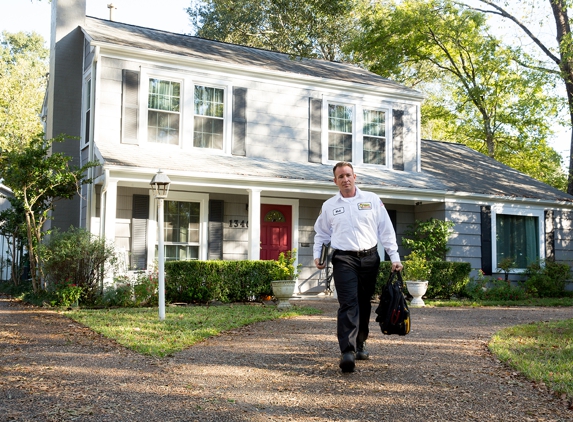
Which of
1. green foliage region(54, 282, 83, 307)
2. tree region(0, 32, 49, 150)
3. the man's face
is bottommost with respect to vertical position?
green foliage region(54, 282, 83, 307)

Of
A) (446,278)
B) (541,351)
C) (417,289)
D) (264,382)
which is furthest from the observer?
(446,278)

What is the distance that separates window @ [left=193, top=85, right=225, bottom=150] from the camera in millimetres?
12609

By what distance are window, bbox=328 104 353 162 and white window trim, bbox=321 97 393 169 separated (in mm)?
97

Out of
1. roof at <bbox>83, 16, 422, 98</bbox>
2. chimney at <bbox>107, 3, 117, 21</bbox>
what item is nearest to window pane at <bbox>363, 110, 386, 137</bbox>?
roof at <bbox>83, 16, 422, 98</bbox>

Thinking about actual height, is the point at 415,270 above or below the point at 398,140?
below

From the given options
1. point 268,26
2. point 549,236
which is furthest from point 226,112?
point 268,26

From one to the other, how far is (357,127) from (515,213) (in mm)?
4733

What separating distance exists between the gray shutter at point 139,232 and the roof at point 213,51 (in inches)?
123

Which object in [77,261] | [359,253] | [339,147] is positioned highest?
[339,147]

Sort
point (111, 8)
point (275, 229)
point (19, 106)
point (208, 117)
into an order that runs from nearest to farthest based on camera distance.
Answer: point (208, 117) → point (275, 229) → point (111, 8) → point (19, 106)

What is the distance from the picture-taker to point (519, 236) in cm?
1543

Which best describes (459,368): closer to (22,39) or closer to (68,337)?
(68,337)

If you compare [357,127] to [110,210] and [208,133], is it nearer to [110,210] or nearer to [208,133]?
[208,133]

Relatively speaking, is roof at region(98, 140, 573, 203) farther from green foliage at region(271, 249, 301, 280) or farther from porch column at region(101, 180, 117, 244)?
green foliage at region(271, 249, 301, 280)
